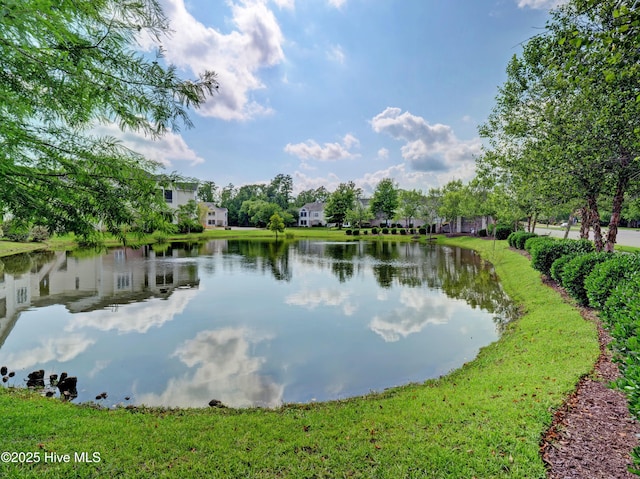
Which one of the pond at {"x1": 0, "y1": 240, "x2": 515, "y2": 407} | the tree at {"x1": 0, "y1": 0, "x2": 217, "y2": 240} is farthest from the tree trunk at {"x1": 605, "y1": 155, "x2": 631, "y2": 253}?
the tree at {"x1": 0, "y1": 0, "x2": 217, "y2": 240}

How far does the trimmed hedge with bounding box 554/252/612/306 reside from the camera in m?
9.60

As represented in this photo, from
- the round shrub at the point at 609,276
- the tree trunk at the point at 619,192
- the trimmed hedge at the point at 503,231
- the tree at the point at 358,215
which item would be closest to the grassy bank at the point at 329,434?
the round shrub at the point at 609,276

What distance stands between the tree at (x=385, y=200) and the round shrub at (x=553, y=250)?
50517 millimetres

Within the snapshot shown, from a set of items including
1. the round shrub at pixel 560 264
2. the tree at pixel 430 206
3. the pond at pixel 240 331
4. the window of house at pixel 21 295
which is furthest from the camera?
the tree at pixel 430 206

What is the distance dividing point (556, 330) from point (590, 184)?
5669 mm

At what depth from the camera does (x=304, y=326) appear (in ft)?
36.3

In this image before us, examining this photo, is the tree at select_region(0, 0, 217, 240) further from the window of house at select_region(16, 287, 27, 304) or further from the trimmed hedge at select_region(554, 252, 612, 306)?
the window of house at select_region(16, 287, 27, 304)

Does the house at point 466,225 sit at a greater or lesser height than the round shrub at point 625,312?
greater

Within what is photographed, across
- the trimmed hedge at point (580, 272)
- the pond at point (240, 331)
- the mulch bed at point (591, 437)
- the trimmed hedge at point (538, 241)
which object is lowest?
the pond at point (240, 331)

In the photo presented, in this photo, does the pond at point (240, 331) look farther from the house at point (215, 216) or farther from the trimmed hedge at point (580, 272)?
the house at point (215, 216)

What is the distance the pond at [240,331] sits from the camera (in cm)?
737

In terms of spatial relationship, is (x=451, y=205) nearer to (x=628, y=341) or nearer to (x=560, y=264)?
(x=560, y=264)

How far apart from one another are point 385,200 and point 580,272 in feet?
185

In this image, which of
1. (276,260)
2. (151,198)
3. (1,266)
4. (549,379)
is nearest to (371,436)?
(549,379)
